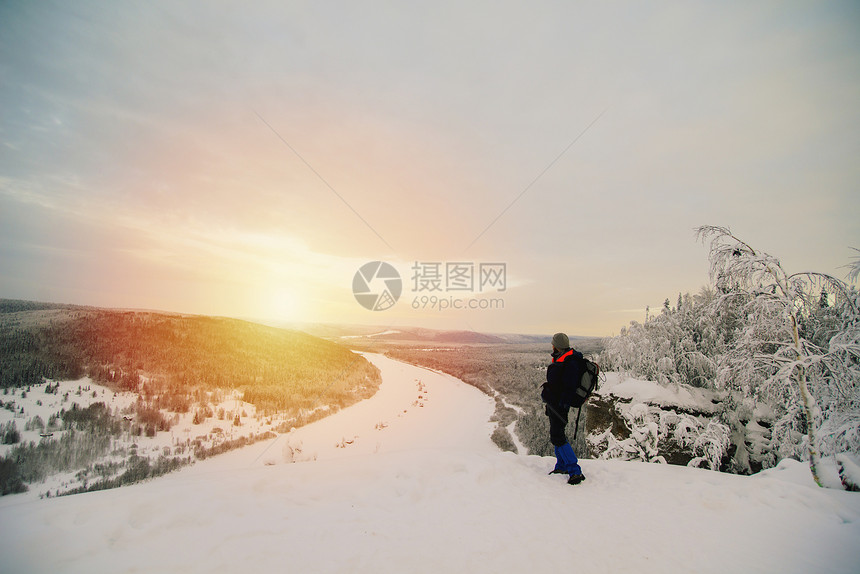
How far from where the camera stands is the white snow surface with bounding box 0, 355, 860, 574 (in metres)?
3.13

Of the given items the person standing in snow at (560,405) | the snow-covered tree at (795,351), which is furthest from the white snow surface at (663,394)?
the person standing in snow at (560,405)

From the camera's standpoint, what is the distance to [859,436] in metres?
5.31

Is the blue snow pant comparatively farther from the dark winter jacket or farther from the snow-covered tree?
the snow-covered tree

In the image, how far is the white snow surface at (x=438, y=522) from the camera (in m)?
3.13

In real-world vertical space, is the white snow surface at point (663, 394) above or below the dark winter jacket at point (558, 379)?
below

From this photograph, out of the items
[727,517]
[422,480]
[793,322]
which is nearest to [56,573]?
[422,480]

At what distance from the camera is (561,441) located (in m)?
5.85

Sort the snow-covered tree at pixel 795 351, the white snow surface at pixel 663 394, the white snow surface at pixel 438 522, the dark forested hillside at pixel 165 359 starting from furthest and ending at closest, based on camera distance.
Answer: the dark forested hillside at pixel 165 359, the white snow surface at pixel 663 394, the snow-covered tree at pixel 795 351, the white snow surface at pixel 438 522

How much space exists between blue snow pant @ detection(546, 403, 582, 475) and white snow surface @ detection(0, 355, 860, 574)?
27 cm

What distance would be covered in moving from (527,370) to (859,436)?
28.6 metres

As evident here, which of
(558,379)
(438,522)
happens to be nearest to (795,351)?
(558,379)

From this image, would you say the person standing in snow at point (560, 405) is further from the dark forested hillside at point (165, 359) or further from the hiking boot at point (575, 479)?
the dark forested hillside at point (165, 359)

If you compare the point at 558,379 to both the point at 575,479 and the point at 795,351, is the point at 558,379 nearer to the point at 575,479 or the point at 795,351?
the point at 575,479

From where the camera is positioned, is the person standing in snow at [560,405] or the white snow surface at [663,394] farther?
the white snow surface at [663,394]
